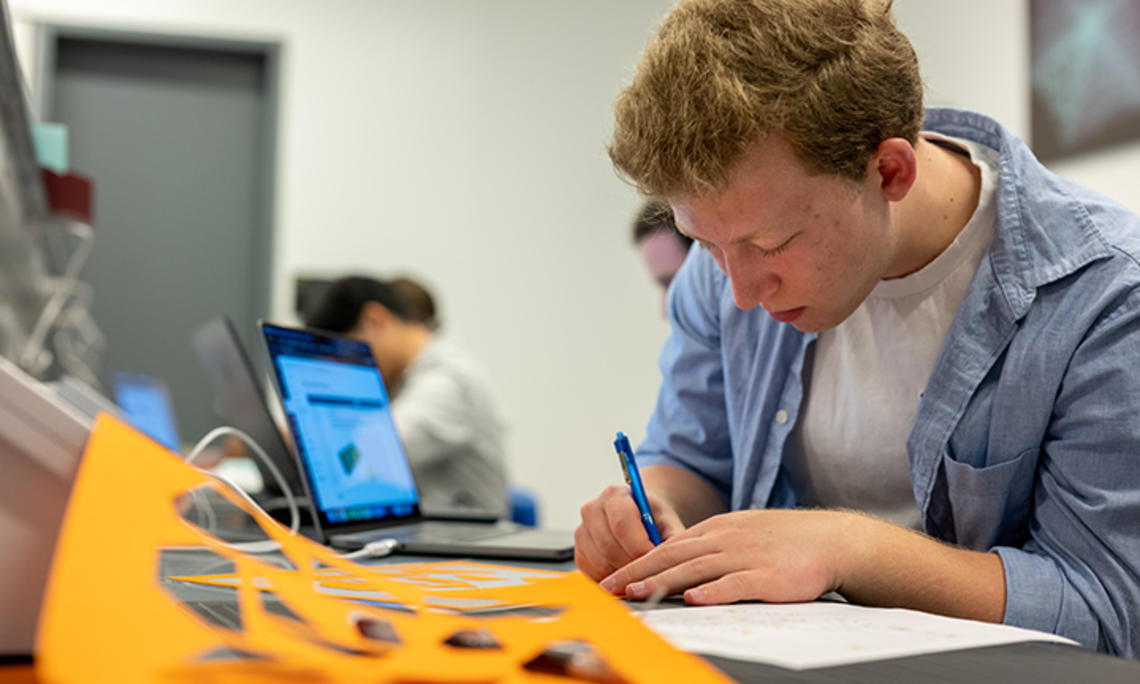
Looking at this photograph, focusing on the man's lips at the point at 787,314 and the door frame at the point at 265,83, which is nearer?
the man's lips at the point at 787,314

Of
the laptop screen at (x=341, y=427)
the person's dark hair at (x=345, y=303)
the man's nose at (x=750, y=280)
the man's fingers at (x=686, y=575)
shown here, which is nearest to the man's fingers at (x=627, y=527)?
the man's fingers at (x=686, y=575)

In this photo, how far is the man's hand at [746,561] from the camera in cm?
85

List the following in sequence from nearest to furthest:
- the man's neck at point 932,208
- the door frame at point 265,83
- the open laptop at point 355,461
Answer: the man's neck at point 932,208
the open laptop at point 355,461
the door frame at point 265,83

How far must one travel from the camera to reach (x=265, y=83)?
4.61 metres

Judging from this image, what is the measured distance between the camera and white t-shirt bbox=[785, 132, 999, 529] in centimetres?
114

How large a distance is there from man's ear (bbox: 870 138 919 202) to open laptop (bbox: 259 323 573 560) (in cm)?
55

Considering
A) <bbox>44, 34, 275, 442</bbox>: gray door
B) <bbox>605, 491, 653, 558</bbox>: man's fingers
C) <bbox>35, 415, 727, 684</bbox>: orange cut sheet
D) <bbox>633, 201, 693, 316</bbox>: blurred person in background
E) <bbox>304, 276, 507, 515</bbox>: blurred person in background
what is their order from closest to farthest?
<bbox>35, 415, 727, 684</bbox>: orange cut sheet
<bbox>605, 491, 653, 558</bbox>: man's fingers
<bbox>633, 201, 693, 316</bbox>: blurred person in background
<bbox>304, 276, 507, 515</bbox>: blurred person in background
<bbox>44, 34, 275, 442</bbox>: gray door

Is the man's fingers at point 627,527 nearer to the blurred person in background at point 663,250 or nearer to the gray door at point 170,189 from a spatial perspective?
the blurred person in background at point 663,250

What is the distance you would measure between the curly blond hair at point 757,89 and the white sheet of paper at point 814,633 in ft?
1.25

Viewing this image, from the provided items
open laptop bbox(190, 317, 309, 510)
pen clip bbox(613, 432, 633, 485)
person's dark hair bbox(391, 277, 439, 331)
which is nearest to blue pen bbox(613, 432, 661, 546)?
pen clip bbox(613, 432, 633, 485)

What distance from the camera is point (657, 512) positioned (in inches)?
41.9

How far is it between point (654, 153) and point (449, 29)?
398 cm

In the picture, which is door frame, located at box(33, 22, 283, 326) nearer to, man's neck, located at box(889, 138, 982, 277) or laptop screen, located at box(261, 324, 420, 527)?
laptop screen, located at box(261, 324, 420, 527)

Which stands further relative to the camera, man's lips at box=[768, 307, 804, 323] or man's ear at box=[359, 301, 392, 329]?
man's ear at box=[359, 301, 392, 329]
